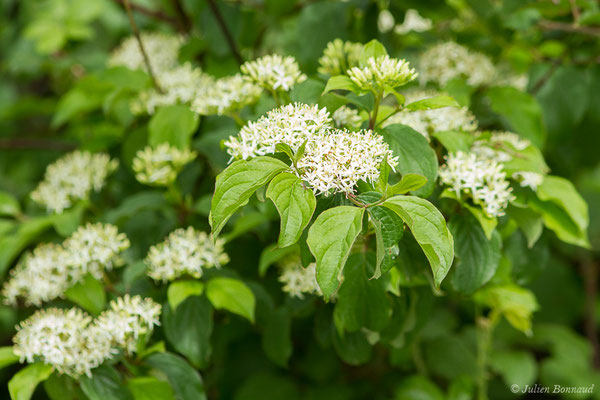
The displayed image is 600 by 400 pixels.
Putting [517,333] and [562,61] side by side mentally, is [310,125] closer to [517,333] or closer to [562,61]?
[562,61]

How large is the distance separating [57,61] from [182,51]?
2.22 feet

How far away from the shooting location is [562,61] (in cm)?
154

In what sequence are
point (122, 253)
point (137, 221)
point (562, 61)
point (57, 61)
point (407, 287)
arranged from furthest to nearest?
point (57, 61), point (562, 61), point (137, 221), point (122, 253), point (407, 287)

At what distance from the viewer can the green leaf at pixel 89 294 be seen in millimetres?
1076

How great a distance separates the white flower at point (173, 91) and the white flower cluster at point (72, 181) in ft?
0.56

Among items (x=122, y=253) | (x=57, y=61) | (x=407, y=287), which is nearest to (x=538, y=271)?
(x=407, y=287)

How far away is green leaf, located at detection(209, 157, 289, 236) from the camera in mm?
756

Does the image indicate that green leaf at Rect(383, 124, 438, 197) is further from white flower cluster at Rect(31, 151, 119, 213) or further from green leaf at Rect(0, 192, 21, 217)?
green leaf at Rect(0, 192, 21, 217)

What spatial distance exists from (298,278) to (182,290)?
222mm

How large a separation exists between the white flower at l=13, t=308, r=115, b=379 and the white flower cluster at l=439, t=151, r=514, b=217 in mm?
648

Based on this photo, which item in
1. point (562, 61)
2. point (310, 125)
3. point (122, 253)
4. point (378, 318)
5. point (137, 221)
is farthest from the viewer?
point (562, 61)

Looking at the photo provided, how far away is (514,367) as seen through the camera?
1.80m

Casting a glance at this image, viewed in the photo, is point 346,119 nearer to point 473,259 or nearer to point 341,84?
point 341,84

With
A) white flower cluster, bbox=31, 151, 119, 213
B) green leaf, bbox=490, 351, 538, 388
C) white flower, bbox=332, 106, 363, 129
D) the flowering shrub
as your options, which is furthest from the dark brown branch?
green leaf, bbox=490, 351, 538, 388
